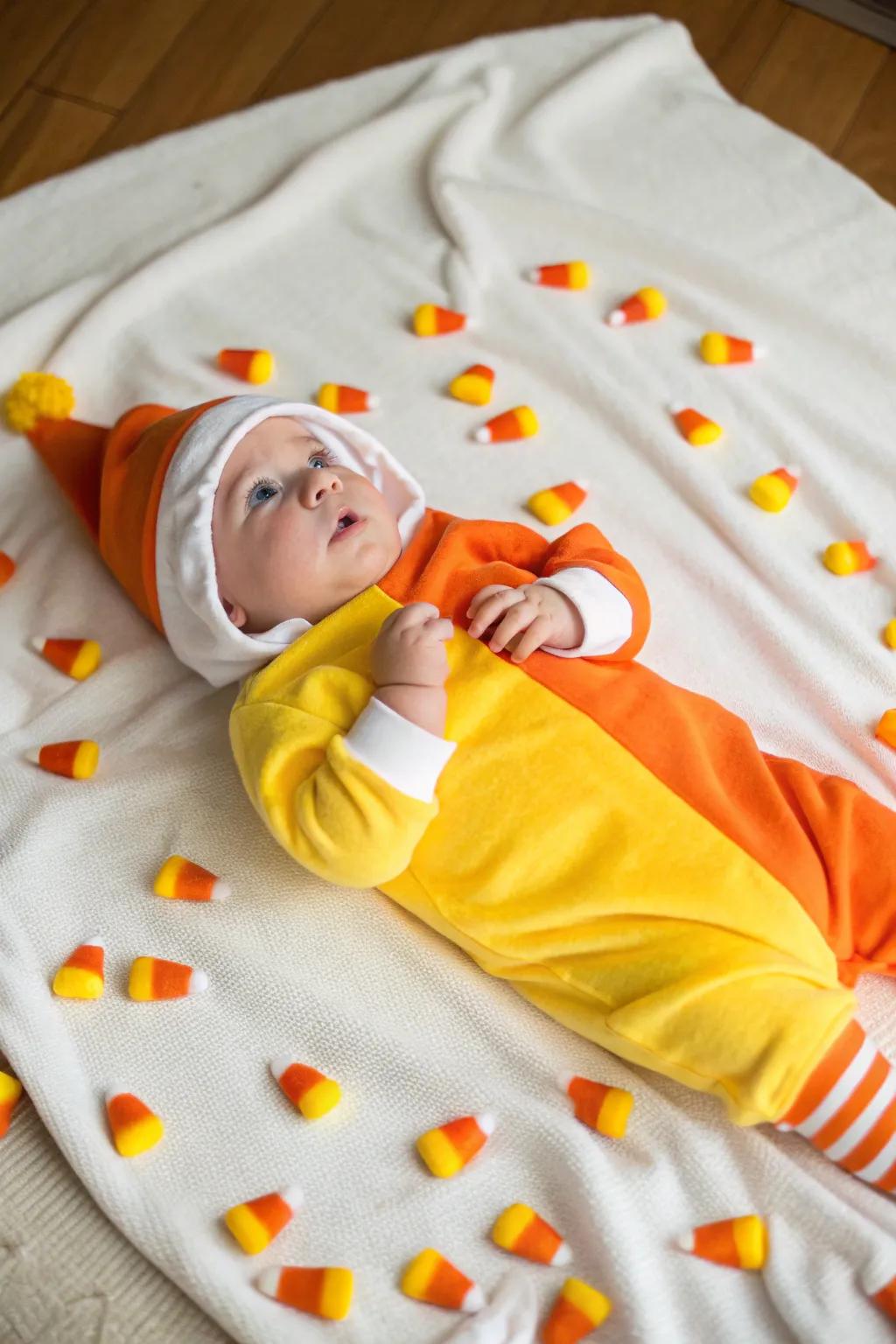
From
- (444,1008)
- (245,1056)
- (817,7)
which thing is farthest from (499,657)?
(817,7)

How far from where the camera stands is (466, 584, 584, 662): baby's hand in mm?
1763

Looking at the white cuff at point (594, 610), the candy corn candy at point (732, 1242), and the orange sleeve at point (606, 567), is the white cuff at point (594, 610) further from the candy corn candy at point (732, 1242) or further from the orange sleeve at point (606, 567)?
the candy corn candy at point (732, 1242)

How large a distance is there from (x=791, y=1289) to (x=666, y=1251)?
152 millimetres

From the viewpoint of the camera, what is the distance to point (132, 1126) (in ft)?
5.54

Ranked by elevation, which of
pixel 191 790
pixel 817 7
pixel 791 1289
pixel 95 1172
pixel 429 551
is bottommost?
pixel 95 1172

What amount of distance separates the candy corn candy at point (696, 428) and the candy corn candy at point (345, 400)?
547mm

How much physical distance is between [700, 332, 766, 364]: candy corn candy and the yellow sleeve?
0.98 meters

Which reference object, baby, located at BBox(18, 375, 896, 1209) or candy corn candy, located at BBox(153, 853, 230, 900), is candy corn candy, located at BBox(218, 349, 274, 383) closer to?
baby, located at BBox(18, 375, 896, 1209)

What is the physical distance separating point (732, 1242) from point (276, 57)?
253 centimetres

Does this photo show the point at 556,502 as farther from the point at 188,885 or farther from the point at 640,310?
the point at 188,885

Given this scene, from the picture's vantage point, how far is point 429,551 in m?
1.95

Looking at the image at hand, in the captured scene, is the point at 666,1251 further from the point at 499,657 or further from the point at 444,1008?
the point at 499,657

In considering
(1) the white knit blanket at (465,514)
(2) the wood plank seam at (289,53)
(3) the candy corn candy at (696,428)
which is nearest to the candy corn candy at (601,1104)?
(1) the white knit blanket at (465,514)

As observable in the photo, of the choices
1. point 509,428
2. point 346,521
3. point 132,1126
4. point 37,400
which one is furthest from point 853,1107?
point 37,400
